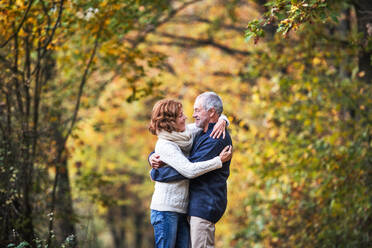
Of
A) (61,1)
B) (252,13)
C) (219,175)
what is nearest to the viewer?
(219,175)

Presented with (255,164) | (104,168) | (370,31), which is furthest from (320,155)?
(104,168)

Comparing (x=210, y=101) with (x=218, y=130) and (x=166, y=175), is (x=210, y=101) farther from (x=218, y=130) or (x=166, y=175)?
(x=166, y=175)

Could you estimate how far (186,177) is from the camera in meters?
3.88

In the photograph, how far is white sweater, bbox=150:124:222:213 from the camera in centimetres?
384

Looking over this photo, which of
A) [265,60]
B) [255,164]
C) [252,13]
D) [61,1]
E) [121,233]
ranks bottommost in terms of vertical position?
[121,233]

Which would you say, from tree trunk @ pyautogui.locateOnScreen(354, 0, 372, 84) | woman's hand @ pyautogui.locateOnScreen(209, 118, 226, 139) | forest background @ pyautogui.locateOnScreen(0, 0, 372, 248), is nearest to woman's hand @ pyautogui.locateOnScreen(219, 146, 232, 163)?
woman's hand @ pyautogui.locateOnScreen(209, 118, 226, 139)

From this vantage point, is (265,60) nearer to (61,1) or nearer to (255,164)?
(255,164)

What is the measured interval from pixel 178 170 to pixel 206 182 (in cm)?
30

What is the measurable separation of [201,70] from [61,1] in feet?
33.1

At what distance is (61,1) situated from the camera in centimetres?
580

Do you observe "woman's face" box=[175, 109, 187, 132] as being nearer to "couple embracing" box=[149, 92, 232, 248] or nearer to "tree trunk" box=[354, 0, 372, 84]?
"couple embracing" box=[149, 92, 232, 248]

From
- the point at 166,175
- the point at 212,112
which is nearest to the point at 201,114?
the point at 212,112

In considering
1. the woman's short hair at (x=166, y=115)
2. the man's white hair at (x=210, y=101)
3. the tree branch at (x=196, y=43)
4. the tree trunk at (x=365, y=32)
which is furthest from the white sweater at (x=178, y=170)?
the tree branch at (x=196, y=43)

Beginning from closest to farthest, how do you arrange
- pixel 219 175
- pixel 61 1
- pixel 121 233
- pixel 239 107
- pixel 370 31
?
pixel 219 175 → pixel 370 31 → pixel 61 1 → pixel 239 107 → pixel 121 233
